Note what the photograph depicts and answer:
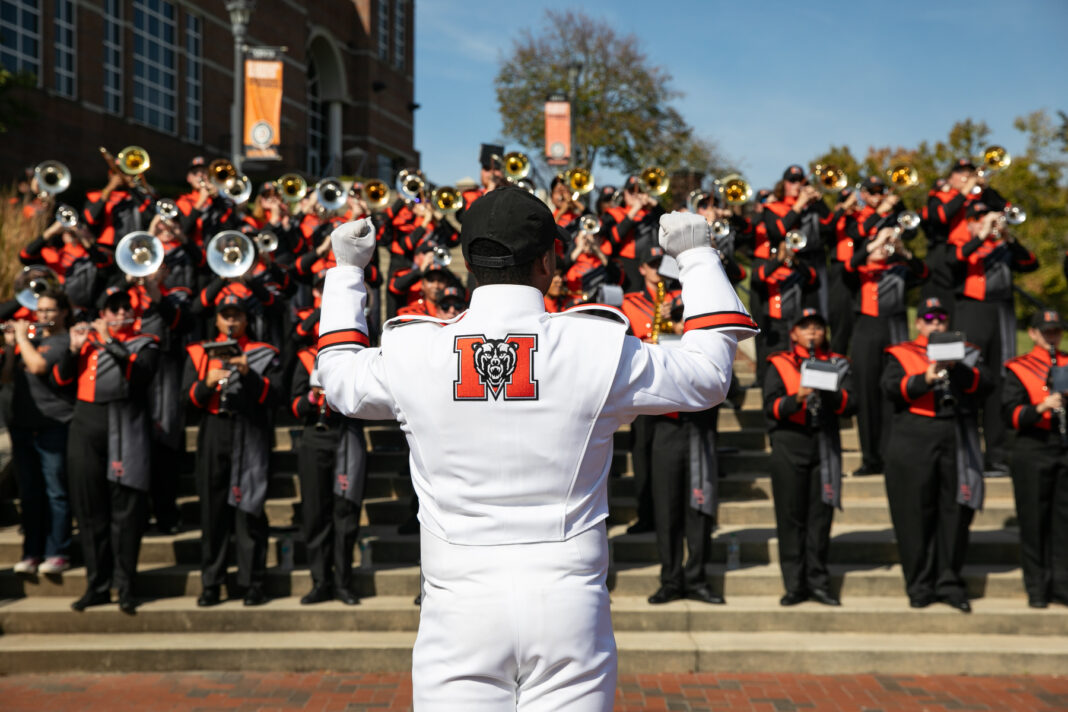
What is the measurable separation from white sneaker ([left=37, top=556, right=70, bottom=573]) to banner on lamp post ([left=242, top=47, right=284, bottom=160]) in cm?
1043

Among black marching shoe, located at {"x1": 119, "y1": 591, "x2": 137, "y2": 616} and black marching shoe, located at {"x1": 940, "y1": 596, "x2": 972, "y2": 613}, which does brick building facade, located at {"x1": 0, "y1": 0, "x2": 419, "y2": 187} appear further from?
black marching shoe, located at {"x1": 940, "y1": 596, "x2": 972, "y2": 613}

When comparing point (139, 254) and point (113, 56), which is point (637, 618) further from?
point (113, 56)

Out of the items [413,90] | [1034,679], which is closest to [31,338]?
[1034,679]

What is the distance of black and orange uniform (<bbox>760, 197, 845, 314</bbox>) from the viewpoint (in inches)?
408

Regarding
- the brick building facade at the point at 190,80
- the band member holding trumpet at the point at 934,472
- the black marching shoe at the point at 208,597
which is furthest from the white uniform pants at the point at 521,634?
the brick building facade at the point at 190,80

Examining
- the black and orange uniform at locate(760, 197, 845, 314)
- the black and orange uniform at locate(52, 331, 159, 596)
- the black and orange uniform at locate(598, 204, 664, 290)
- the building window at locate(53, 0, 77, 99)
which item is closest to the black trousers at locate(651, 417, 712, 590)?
the black and orange uniform at locate(598, 204, 664, 290)

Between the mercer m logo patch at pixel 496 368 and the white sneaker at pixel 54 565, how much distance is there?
6.54 m

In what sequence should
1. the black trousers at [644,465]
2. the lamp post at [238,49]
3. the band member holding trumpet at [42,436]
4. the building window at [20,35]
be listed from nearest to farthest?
the band member holding trumpet at [42,436] → the black trousers at [644,465] → the lamp post at [238,49] → the building window at [20,35]

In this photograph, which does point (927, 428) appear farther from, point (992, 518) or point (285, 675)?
point (285, 675)

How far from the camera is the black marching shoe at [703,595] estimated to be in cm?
734

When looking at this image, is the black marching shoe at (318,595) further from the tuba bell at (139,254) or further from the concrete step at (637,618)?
the tuba bell at (139,254)

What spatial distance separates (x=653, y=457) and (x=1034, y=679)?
3053 mm

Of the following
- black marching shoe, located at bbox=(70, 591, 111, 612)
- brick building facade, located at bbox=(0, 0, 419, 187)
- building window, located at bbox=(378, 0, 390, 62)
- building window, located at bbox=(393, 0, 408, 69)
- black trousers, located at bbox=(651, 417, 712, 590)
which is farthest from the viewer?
building window, located at bbox=(393, 0, 408, 69)

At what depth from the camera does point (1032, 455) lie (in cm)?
750
